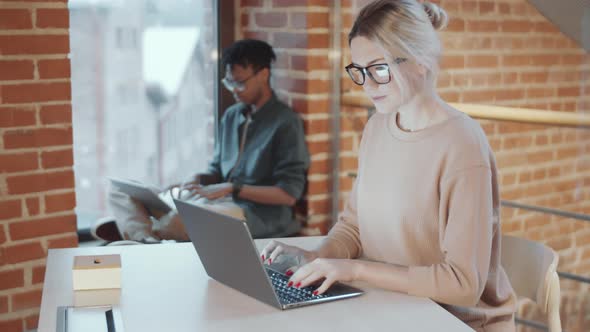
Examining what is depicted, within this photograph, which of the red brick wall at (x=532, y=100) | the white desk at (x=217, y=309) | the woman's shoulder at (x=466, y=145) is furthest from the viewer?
the red brick wall at (x=532, y=100)

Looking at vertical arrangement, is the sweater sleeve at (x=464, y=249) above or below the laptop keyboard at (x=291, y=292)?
above

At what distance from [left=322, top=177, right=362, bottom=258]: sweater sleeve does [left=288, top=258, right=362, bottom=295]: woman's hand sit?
10.4 inches

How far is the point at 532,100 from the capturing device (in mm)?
2691

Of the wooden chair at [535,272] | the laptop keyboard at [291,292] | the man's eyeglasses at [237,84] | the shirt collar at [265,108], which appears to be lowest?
the wooden chair at [535,272]

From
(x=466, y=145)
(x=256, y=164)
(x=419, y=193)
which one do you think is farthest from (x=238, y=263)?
(x=256, y=164)

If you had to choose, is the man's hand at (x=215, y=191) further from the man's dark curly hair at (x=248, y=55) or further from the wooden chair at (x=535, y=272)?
the wooden chair at (x=535, y=272)

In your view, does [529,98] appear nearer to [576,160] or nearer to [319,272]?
[576,160]

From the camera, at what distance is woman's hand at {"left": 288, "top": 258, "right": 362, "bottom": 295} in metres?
1.68

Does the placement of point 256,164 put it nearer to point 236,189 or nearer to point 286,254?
point 236,189

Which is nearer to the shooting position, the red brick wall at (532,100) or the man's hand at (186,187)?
the red brick wall at (532,100)

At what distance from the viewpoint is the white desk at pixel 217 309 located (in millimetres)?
1533

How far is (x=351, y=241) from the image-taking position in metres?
2.04

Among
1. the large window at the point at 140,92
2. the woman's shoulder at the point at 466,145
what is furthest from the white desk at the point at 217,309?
the large window at the point at 140,92

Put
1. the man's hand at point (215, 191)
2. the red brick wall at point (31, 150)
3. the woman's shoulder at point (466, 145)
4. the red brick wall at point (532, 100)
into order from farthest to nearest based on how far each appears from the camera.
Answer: the man's hand at point (215, 191), the red brick wall at point (31, 150), the red brick wall at point (532, 100), the woman's shoulder at point (466, 145)
